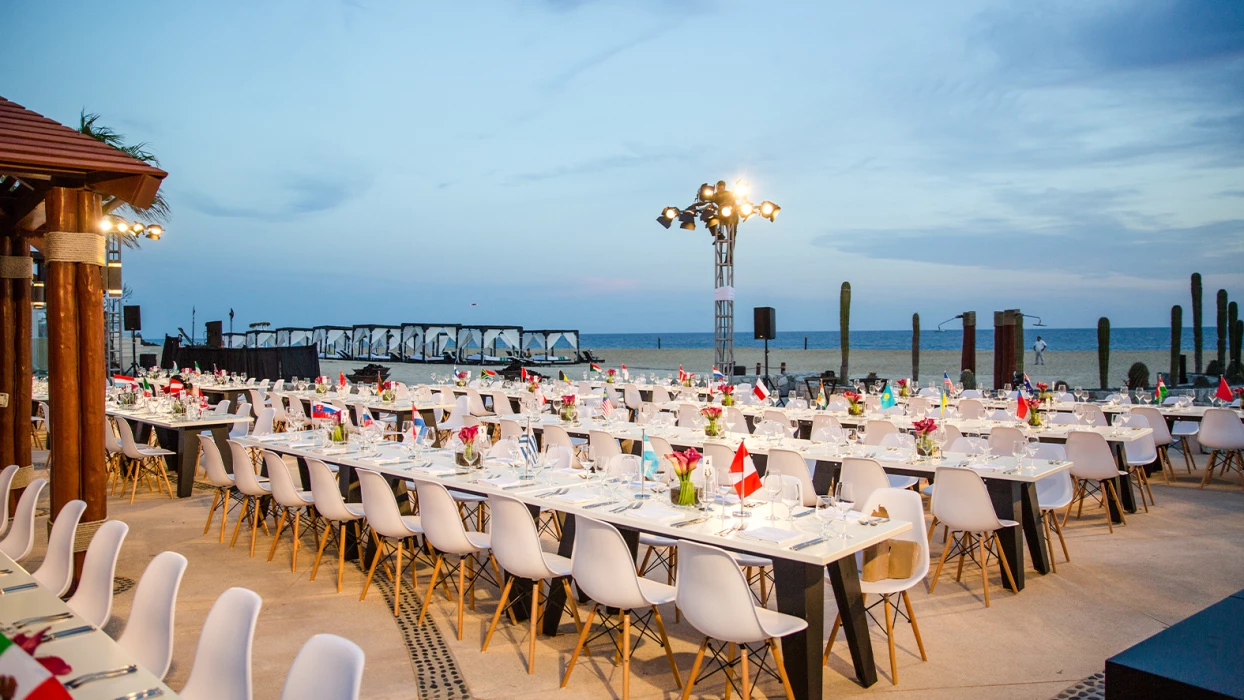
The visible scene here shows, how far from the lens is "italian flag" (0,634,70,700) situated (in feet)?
4.43

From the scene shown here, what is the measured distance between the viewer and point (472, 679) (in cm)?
393

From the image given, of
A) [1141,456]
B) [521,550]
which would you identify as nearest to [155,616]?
[521,550]

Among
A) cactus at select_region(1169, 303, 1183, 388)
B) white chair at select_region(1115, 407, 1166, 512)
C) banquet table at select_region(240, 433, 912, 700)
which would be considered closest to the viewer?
banquet table at select_region(240, 433, 912, 700)

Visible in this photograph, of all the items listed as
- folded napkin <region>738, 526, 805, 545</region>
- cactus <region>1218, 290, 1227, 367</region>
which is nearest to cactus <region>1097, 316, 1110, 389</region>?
cactus <region>1218, 290, 1227, 367</region>

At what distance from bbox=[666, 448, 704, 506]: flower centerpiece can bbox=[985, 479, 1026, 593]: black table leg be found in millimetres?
2298

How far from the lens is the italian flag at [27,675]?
135cm

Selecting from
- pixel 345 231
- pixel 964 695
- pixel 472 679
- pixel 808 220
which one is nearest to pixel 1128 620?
pixel 964 695

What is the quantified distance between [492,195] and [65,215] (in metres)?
22.1

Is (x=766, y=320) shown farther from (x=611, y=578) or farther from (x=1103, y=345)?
(x=611, y=578)

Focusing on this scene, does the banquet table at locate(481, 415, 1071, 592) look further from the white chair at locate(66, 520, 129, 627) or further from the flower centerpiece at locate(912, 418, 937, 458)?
the white chair at locate(66, 520, 129, 627)

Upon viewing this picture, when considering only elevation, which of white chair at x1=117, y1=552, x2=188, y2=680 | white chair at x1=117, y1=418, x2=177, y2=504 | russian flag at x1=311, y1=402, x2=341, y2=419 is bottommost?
white chair at x1=117, y1=418, x2=177, y2=504

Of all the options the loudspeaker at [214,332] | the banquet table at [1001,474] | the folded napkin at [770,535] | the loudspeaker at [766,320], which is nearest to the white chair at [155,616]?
the folded napkin at [770,535]

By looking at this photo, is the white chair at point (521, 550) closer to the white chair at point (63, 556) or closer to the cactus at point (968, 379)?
the white chair at point (63, 556)

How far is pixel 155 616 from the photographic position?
2.87m
